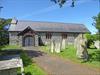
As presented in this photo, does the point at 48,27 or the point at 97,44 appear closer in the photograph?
the point at 97,44

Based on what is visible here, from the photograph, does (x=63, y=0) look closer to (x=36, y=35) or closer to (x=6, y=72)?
(x=6, y=72)

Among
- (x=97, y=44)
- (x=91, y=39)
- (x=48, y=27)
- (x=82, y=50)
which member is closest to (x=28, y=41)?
(x=48, y=27)

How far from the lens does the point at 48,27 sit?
54438 mm

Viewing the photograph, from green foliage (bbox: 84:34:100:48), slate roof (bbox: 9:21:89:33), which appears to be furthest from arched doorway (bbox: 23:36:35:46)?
green foliage (bbox: 84:34:100:48)

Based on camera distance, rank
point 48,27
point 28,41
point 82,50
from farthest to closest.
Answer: point 48,27 < point 28,41 < point 82,50

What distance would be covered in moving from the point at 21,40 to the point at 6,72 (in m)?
38.8

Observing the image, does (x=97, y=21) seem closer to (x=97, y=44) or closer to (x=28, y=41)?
(x=97, y=44)

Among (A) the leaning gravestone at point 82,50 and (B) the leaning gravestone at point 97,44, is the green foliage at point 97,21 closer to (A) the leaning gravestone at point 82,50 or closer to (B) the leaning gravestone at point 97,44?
(B) the leaning gravestone at point 97,44

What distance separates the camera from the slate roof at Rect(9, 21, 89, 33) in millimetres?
52491

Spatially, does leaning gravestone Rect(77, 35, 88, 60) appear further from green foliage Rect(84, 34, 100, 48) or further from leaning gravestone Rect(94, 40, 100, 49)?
leaning gravestone Rect(94, 40, 100, 49)

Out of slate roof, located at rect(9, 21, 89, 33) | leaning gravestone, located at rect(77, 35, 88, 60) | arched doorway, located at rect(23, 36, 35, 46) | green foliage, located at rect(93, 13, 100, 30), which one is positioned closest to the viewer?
leaning gravestone, located at rect(77, 35, 88, 60)

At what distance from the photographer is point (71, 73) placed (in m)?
16.0

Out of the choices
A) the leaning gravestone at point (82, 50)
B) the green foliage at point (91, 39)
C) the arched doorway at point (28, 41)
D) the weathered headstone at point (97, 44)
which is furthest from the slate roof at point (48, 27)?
the leaning gravestone at point (82, 50)

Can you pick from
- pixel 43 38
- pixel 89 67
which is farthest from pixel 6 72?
pixel 43 38
